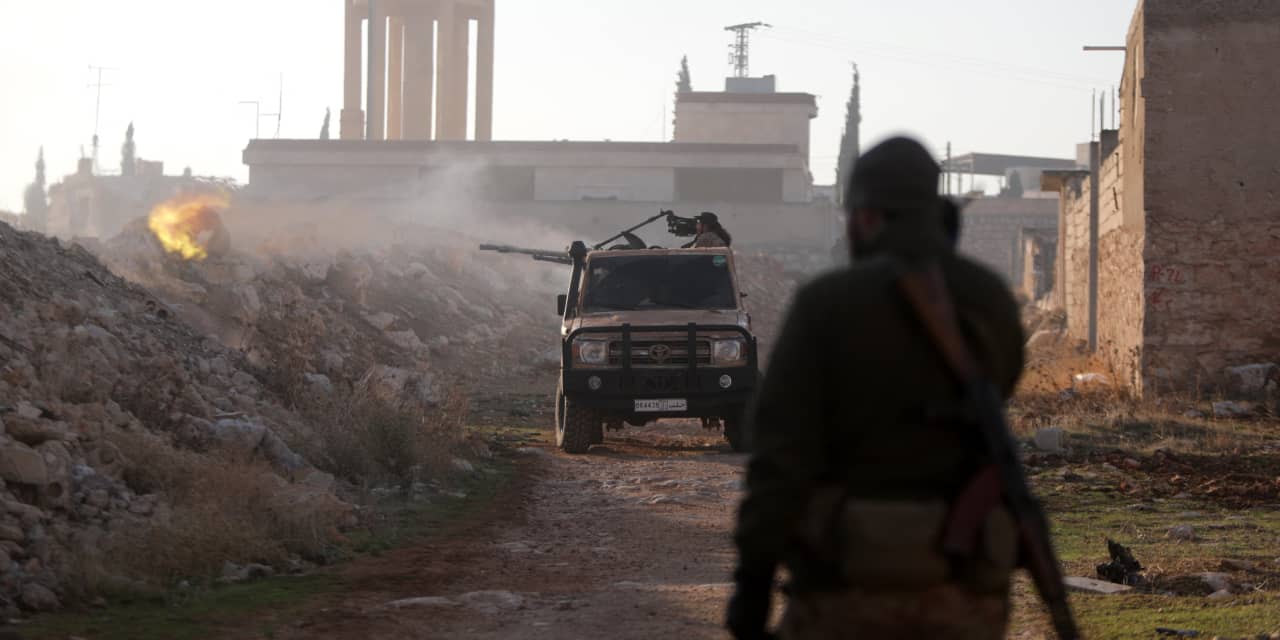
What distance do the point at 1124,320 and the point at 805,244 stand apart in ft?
109

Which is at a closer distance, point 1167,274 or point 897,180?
point 897,180

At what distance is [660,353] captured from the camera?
14.5 metres

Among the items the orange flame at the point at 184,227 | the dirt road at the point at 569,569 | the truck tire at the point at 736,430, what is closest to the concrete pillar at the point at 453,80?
the orange flame at the point at 184,227

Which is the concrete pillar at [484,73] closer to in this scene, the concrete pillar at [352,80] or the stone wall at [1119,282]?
the concrete pillar at [352,80]

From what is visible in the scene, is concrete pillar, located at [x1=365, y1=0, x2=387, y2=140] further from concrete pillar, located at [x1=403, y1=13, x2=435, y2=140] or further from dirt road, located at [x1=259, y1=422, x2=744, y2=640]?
dirt road, located at [x1=259, y1=422, x2=744, y2=640]

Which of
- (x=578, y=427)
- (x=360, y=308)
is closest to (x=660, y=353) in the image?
(x=578, y=427)

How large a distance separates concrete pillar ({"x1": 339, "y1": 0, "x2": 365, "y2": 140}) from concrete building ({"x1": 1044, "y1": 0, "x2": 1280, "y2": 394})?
46094 mm

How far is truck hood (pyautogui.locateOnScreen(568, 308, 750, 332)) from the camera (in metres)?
14.5

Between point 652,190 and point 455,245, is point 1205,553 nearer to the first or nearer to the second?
point 455,245

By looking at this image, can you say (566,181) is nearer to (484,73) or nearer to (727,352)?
(484,73)

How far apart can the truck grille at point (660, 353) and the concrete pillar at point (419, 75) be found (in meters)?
45.5

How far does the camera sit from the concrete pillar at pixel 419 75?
190 feet

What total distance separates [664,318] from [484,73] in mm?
47093

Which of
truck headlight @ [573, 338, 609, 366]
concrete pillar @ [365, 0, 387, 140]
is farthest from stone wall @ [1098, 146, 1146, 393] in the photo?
concrete pillar @ [365, 0, 387, 140]
